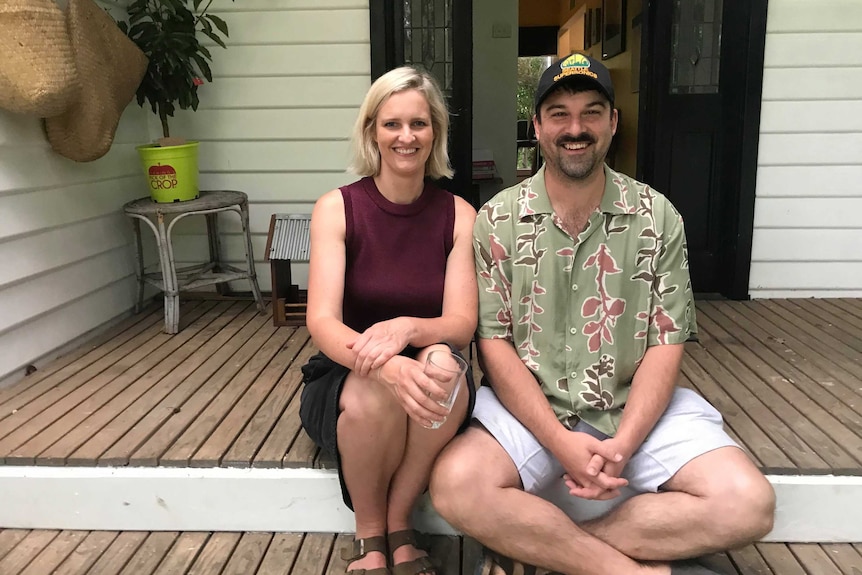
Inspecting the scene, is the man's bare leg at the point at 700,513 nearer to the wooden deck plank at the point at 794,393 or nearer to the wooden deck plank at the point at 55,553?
the wooden deck plank at the point at 794,393

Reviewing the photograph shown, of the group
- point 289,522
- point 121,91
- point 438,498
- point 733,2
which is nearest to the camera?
point 438,498

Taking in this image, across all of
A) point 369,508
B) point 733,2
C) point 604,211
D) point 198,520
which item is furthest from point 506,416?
point 733,2

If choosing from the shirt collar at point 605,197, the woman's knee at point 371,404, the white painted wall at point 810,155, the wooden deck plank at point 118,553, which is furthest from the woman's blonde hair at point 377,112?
the white painted wall at point 810,155

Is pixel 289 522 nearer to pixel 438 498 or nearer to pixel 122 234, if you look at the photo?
pixel 438 498

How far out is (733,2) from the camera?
3154 mm

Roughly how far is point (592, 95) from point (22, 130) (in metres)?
2.06

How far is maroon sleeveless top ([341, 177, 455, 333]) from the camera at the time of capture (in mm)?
1668

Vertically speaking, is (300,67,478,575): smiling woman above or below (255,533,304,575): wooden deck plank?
above

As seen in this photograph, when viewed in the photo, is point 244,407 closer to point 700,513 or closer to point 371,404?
point 371,404

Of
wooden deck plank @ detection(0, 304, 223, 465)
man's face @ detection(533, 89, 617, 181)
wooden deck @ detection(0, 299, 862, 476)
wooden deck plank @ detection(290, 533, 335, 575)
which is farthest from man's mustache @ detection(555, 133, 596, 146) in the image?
wooden deck plank @ detection(0, 304, 223, 465)

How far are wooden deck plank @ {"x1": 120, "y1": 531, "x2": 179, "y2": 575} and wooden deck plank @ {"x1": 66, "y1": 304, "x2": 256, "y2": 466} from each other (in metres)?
0.25

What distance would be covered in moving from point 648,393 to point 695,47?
2.35 meters

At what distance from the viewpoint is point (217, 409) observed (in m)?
2.12

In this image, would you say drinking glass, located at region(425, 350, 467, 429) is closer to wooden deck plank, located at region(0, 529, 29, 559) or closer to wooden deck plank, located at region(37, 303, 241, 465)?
wooden deck plank, located at region(37, 303, 241, 465)
